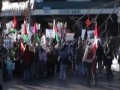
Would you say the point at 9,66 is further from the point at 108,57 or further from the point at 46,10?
the point at 46,10

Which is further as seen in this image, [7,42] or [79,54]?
[7,42]

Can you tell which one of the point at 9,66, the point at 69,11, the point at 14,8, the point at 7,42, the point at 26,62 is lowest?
the point at 9,66

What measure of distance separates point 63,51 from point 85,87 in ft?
7.81

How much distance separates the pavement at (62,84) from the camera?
13.8 m

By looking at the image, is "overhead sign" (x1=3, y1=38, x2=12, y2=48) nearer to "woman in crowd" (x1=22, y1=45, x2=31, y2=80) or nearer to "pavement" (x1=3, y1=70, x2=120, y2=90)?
"woman in crowd" (x1=22, y1=45, x2=31, y2=80)

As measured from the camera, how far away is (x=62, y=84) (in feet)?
48.2

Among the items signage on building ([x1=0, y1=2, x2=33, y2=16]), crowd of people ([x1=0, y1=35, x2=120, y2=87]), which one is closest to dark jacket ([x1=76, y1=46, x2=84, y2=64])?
crowd of people ([x1=0, y1=35, x2=120, y2=87])

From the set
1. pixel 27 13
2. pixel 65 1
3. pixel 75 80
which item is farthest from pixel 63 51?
pixel 65 1

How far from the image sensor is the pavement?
45.4 ft

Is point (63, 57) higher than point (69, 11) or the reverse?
the reverse

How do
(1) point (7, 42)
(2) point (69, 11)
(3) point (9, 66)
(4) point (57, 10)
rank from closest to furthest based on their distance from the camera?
(3) point (9, 66) < (1) point (7, 42) < (2) point (69, 11) < (4) point (57, 10)

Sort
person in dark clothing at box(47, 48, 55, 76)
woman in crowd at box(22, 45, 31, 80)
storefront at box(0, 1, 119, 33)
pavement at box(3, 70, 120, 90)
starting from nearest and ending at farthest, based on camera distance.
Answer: pavement at box(3, 70, 120, 90) < woman in crowd at box(22, 45, 31, 80) < person in dark clothing at box(47, 48, 55, 76) < storefront at box(0, 1, 119, 33)

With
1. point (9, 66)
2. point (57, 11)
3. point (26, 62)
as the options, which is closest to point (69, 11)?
point (57, 11)

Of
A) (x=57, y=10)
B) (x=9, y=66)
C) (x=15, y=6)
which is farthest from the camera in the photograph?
(x=15, y=6)
